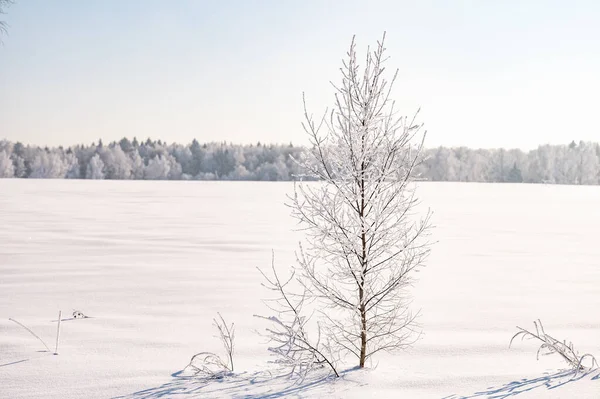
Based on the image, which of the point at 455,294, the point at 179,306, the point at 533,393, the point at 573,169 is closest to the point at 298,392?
the point at 533,393

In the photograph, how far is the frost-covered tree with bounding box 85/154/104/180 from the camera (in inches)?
4043

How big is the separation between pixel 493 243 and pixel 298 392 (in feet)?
40.7

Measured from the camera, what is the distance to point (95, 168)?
10269cm

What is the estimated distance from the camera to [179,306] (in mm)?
7195

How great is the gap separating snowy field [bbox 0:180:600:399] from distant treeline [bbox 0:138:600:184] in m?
85.8

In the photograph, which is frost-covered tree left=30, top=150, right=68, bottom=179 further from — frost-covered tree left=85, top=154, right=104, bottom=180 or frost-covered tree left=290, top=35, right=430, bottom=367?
frost-covered tree left=290, top=35, right=430, bottom=367

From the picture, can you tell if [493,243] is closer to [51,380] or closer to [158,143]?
[51,380]

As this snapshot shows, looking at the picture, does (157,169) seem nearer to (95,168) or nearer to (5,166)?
(95,168)

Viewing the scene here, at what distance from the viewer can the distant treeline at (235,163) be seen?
10206cm

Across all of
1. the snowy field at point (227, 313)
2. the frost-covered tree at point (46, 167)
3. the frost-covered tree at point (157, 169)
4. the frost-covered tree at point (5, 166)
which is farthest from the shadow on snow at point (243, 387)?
the frost-covered tree at point (46, 167)

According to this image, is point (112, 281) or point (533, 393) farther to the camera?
point (112, 281)

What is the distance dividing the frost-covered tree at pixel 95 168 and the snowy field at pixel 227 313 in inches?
3650

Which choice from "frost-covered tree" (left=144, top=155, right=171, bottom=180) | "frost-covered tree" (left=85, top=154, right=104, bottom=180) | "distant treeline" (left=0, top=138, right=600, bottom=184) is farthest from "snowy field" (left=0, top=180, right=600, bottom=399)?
"frost-covered tree" (left=144, top=155, right=171, bottom=180)

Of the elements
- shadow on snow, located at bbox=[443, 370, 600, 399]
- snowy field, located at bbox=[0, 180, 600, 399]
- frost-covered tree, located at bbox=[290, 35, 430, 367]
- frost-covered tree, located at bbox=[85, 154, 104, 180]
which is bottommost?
snowy field, located at bbox=[0, 180, 600, 399]
